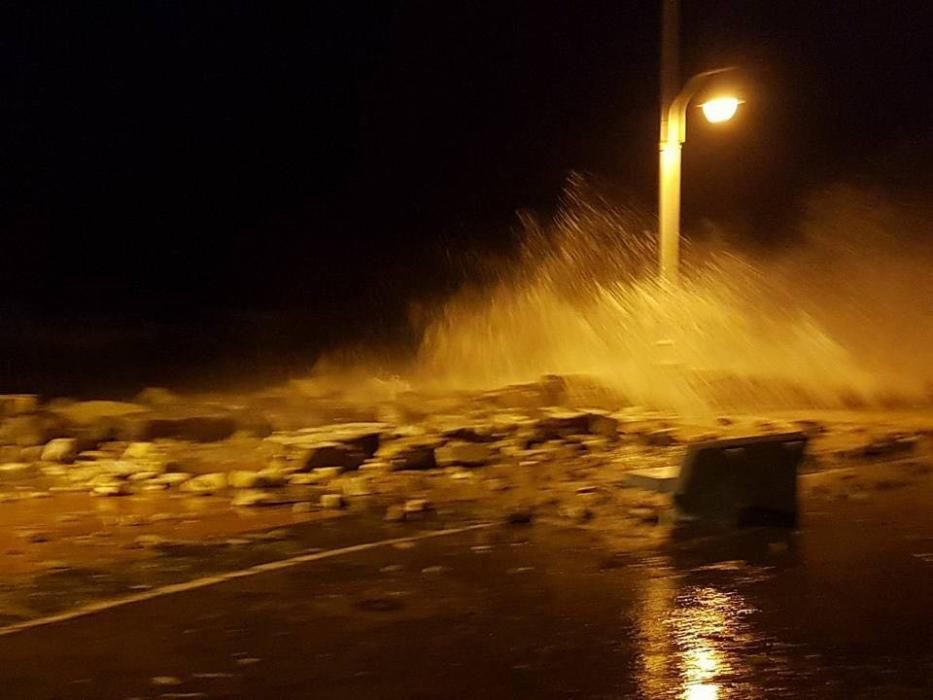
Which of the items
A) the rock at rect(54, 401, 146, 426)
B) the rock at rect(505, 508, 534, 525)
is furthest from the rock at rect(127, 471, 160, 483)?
the rock at rect(505, 508, 534, 525)

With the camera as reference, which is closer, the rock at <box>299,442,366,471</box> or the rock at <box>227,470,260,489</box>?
the rock at <box>227,470,260,489</box>

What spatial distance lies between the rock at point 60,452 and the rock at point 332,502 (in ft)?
12.2

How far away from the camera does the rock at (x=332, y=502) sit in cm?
1105

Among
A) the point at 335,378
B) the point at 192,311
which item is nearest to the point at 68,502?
the point at 335,378

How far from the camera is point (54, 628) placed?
732 centimetres

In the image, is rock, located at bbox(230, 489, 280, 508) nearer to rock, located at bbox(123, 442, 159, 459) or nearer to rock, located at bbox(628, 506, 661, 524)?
rock, located at bbox(123, 442, 159, 459)

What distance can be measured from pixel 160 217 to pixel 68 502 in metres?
34.9

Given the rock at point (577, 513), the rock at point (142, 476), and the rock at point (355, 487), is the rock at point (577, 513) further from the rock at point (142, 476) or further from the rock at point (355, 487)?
the rock at point (142, 476)

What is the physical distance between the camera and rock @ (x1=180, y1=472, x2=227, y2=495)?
39.3 feet

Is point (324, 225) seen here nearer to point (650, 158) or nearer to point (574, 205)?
point (574, 205)

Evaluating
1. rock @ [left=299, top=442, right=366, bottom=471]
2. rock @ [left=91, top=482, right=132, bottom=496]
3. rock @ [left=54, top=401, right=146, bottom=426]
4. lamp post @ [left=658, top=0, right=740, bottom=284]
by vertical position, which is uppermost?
lamp post @ [left=658, top=0, right=740, bottom=284]

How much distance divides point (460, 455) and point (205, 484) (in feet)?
8.37

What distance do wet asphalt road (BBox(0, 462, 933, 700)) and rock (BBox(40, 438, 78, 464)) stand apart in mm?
5580

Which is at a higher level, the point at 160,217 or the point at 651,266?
the point at 160,217
